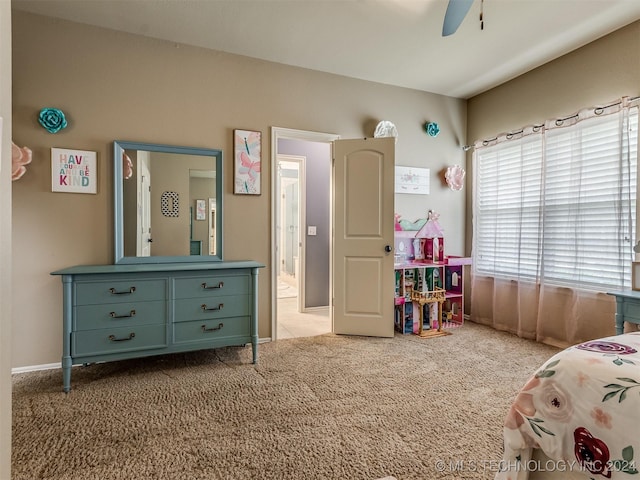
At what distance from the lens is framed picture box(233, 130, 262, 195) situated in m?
3.19

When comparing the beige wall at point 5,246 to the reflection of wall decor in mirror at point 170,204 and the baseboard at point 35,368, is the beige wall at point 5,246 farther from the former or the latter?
the baseboard at point 35,368

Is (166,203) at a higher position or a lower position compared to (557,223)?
higher

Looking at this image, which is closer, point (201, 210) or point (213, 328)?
point (213, 328)

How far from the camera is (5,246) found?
799mm

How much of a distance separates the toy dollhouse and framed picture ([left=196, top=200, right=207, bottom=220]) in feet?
6.46

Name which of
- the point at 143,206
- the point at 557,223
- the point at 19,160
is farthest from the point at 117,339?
the point at 557,223

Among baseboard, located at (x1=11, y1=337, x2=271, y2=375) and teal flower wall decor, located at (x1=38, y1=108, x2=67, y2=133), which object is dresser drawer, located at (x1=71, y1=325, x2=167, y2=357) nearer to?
baseboard, located at (x1=11, y1=337, x2=271, y2=375)

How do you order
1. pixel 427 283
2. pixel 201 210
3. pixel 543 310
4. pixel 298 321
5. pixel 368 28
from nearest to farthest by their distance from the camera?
pixel 368 28, pixel 201 210, pixel 543 310, pixel 427 283, pixel 298 321

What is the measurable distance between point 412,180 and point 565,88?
1.62 meters

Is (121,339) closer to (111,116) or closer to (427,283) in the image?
(111,116)

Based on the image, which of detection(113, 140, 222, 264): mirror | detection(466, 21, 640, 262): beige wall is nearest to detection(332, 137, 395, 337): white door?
detection(113, 140, 222, 264): mirror

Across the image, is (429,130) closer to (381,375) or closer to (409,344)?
(409,344)

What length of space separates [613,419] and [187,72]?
3.50 metres

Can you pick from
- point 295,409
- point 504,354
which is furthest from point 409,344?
point 295,409
